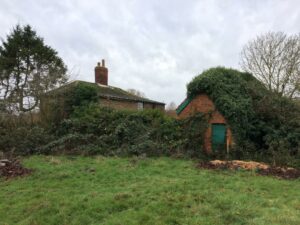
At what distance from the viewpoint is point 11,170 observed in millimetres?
10328

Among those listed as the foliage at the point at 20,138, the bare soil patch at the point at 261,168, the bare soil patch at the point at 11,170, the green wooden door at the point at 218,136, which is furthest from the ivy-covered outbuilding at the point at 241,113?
the bare soil patch at the point at 11,170

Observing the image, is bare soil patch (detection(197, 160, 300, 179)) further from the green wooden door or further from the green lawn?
the green wooden door

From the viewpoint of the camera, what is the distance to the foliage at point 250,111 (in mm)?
14055

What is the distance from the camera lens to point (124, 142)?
1538cm

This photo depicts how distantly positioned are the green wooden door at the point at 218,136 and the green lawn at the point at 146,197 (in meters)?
5.56

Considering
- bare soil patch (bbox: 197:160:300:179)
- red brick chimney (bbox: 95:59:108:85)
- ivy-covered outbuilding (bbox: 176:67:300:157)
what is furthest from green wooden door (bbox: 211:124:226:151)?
red brick chimney (bbox: 95:59:108:85)

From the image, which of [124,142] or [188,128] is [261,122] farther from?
[124,142]

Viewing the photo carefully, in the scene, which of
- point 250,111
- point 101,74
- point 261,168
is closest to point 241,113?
point 250,111

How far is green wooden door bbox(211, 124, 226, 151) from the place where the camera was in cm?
1544

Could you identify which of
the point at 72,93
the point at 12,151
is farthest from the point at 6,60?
the point at 12,151

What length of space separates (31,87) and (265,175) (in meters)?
16.1

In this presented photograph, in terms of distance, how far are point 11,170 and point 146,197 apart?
21.1ft

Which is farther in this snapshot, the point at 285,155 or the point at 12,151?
the point at 12,151

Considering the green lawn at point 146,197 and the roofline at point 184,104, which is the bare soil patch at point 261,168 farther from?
the roofline at point 184,104
